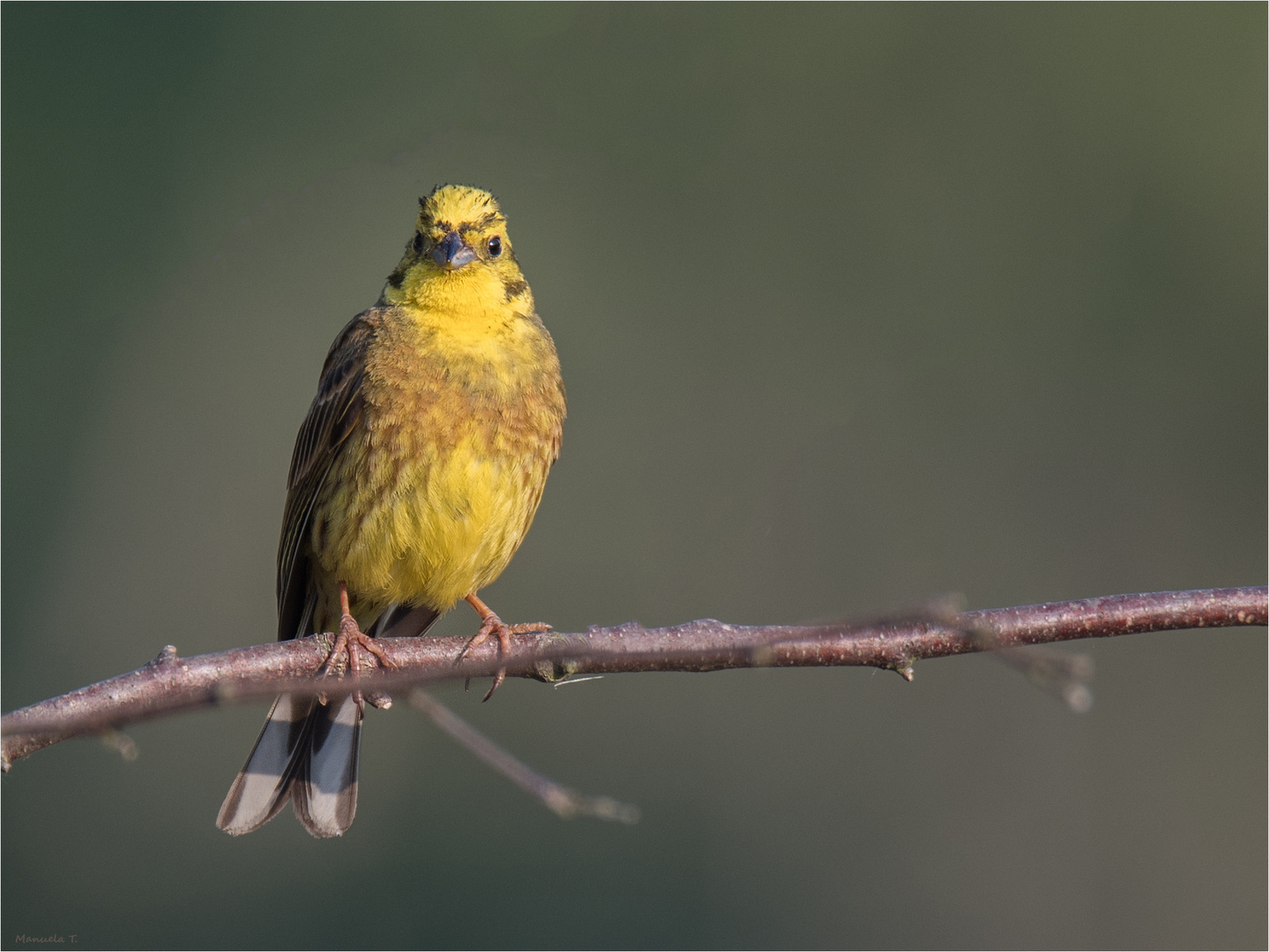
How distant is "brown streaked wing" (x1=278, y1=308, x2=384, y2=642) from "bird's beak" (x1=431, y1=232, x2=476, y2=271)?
0.33m

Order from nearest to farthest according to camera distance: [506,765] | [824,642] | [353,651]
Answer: [506,765] < [824,642] < [353,651]

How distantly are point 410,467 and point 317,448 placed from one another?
1.57 ft

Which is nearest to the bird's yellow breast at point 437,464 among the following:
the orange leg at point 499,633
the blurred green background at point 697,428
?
the orange leg at point 499,633

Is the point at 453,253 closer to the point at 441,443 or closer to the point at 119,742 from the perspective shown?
the point at 441,443

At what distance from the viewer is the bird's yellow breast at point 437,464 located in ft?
14.0

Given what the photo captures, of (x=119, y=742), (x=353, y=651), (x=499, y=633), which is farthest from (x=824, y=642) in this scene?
(x=119, y=742)

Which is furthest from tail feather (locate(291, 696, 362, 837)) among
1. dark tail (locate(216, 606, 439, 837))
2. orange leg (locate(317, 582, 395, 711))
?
orange leg (locate(317, 582, 395, 711))

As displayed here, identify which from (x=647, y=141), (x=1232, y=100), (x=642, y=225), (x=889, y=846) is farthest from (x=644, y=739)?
(x=1232, y=100)

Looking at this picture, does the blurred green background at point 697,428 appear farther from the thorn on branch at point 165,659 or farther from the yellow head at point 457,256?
the thorn on branch at point 165,659

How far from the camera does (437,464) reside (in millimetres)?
4258

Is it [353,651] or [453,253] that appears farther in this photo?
[453,253]

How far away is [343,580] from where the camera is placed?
174 inches

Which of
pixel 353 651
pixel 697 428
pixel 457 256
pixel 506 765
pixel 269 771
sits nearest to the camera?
pixel 506 765

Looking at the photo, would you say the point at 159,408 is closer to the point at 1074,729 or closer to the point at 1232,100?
the point at 1074,729
